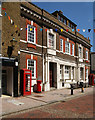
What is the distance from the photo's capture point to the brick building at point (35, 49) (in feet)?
33.8

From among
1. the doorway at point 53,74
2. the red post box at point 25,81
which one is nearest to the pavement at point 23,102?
the red post box at point 25,81

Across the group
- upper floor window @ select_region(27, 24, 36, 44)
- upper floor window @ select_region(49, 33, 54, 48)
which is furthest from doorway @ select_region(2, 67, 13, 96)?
upper floor window @ select_region(49, 33, 54, 48)

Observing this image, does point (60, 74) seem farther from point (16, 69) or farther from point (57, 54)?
point (16, 69)

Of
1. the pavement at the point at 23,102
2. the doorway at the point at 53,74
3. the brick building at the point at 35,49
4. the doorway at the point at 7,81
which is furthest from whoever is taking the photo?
the doorway at the point at 53,74

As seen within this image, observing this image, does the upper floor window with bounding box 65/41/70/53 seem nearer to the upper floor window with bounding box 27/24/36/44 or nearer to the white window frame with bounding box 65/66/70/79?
the white window frame with bounding box 65/66/70/79

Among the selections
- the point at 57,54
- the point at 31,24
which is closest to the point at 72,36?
the point at 57,54

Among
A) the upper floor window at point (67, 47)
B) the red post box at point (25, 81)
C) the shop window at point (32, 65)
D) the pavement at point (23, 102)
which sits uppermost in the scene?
the upper floor window at point (67, 47)

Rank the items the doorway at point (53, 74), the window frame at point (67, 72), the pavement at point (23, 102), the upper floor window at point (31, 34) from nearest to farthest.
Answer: the pavement at point (23, 102)
the upper floor window at point (31, 34)
the doorway at point (53, 74)
the window frame at point (67, 72)

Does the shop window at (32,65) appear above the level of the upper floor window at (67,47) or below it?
below

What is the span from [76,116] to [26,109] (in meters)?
2.82

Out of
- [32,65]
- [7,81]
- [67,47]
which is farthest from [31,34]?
[67,47]

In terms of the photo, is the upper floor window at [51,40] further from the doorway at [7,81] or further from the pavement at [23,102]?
the pavement at [23,102]

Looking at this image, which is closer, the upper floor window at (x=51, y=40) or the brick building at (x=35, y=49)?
the brick building at (x=35, y=49)

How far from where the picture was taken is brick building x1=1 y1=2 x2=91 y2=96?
10.3 meters
